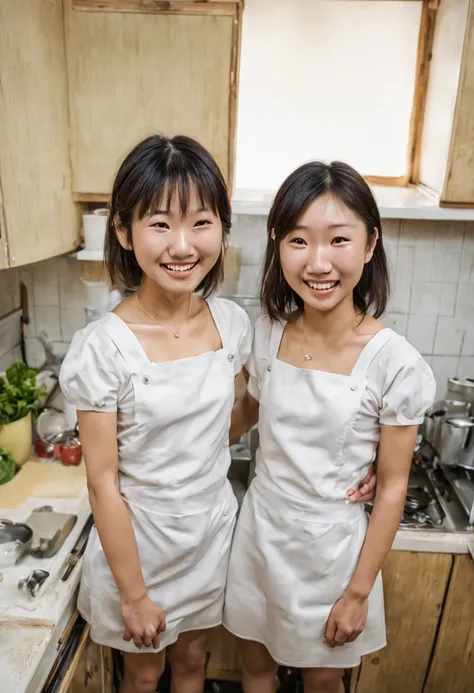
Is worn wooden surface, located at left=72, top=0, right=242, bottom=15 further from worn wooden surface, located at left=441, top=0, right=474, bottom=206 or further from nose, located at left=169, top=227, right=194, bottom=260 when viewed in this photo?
nose, located at left=169, top=227, right=194, bottom=260

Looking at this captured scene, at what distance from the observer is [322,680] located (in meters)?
1.18

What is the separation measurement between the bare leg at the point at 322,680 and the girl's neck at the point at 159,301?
801 millimetres

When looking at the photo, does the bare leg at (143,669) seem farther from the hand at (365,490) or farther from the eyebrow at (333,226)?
the eyebrow at (333,226)

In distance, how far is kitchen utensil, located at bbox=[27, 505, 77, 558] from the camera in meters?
1.17

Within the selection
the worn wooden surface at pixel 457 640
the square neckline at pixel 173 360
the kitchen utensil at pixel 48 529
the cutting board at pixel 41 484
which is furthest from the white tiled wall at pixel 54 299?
the worn wooden surface at pixel 457 640

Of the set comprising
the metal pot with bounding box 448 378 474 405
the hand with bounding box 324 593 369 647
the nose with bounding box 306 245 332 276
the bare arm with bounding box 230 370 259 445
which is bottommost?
the hand with bounding box 324 593 369 647

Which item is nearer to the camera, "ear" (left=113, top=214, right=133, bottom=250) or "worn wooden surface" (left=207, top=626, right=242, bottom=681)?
"ear" (left=113, top=214, right=133, bottom=250)

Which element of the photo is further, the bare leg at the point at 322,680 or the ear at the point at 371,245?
the bare leg at the point at 322,680

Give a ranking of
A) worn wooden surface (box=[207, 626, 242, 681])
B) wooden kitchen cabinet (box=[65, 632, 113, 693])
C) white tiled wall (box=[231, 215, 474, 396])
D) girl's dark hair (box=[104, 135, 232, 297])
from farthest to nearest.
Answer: white tiled wall (box=[231, 215, 474, 396])
worn wooden surface (box=[207, 626, 242, 681])
wooden kitchen cabinet (box=[65, 632, 113, 693])
girl's dark hair (box=[104, 135, 232, 297])

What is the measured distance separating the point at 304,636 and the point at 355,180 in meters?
0.86

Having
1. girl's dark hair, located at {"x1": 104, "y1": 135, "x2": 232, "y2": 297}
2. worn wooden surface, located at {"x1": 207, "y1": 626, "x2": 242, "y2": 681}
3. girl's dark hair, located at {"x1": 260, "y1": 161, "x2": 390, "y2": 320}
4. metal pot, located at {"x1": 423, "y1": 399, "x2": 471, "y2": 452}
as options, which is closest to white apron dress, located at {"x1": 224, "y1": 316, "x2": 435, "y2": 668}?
girl's dark hair, located at {"x1": 260, "y1": 161, "x2": 390, "y2": 320}

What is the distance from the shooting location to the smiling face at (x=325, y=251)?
94 cm

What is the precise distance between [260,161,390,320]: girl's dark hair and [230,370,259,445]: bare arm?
279 millimetres

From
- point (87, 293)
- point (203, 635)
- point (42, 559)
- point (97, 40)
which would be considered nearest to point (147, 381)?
point (42, 559)
